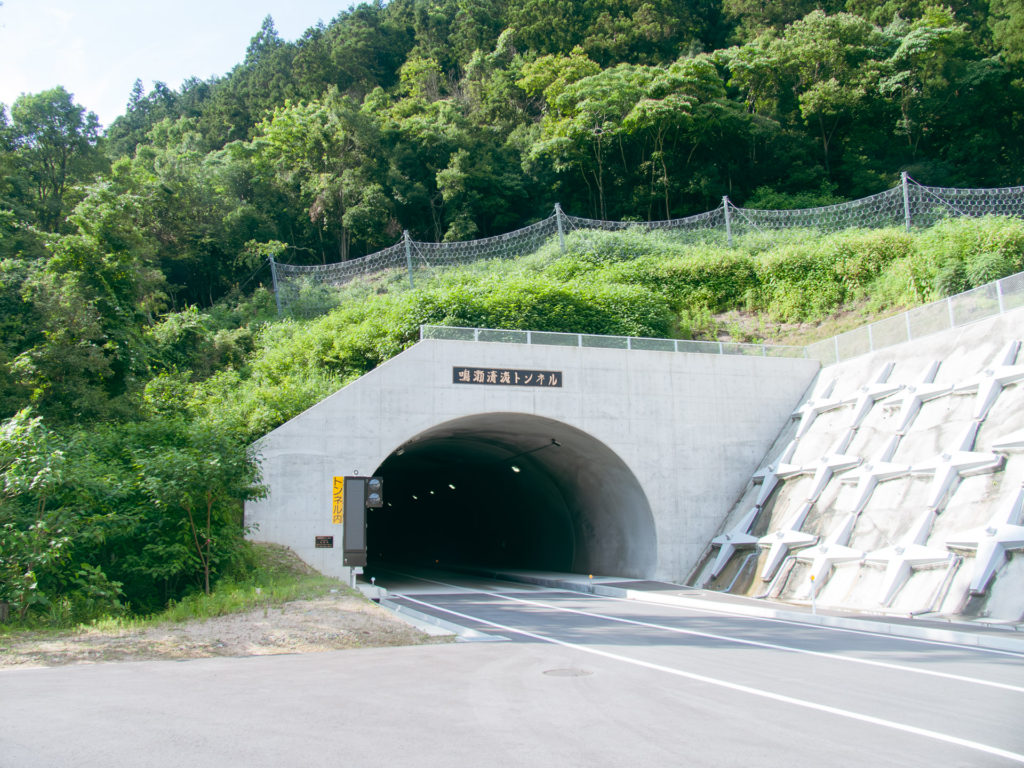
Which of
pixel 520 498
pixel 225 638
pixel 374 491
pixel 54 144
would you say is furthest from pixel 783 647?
pixel 54 144

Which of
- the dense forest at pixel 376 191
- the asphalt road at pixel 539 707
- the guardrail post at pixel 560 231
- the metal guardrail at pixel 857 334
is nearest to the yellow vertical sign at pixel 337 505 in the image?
the dense forest at pixel 376 191

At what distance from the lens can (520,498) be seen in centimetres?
2655

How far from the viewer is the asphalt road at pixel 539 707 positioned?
4465 millimetres

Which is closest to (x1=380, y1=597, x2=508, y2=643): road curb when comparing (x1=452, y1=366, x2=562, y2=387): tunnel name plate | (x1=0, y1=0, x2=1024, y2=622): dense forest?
(x1=0, y1=0, x2=1024, y2=622): dense forest

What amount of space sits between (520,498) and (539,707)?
68.8 ft

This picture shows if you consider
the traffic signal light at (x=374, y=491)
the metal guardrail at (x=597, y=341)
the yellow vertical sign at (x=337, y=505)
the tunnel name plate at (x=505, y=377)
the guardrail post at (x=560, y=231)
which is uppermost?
the guardrail post at (x=560, y=231)

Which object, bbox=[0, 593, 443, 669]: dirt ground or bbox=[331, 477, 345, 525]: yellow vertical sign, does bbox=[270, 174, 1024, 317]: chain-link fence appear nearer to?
bbox=[331, 477, 345, 525]: yellow vertical sign

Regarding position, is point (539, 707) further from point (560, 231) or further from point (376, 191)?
point (376, 191)

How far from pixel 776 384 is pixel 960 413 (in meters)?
6.29

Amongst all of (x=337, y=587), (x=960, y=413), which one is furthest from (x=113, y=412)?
(x=960, y=413)

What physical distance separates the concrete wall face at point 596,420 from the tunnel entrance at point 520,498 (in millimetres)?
561

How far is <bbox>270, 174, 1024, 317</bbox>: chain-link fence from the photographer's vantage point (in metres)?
28.4

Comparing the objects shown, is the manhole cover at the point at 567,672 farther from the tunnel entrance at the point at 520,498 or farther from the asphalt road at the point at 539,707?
the tunnel entrance at the point at 520,498

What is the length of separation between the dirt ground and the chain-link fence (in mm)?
20282
